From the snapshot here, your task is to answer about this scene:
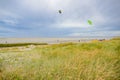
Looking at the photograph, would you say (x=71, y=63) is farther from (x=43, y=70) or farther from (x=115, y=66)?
(x=115, y=66)

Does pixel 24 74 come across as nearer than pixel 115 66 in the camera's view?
Yes

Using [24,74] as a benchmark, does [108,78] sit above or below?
below

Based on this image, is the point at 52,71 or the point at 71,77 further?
the point at 52,71

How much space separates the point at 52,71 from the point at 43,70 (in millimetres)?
251

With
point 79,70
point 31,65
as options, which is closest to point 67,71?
point 79,70

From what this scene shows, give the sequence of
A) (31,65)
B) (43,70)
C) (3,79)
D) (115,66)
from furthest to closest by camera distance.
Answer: (115,66) → (31,65) → (43,70) → (3,79)

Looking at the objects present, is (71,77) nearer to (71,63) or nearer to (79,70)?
(79,70)

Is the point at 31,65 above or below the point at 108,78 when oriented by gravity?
above

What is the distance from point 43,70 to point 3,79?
1.04 meters

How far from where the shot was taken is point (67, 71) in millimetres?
5176

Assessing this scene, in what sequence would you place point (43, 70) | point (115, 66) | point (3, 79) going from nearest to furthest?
point (3, 79) < point (43, 70) < point (115, 66)

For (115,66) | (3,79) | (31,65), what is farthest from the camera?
(115,66)

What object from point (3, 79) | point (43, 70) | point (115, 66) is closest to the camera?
point (3, 79)

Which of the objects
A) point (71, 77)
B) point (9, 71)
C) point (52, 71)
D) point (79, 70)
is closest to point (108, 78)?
point (79, 70)
